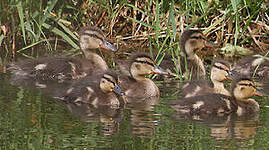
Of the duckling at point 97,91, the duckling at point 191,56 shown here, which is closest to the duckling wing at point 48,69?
the duckling at point 191,56

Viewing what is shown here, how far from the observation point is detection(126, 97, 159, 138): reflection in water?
508cm

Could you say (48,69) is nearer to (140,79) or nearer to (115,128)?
(140,79)

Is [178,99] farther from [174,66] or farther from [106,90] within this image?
[174,66]

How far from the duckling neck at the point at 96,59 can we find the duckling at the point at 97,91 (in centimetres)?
124

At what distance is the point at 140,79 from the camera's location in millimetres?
6969

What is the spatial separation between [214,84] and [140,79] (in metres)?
0.74

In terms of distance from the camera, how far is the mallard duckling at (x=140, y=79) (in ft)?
21.8

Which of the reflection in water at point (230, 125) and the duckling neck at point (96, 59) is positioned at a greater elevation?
the duckling neck at point (96, 59)

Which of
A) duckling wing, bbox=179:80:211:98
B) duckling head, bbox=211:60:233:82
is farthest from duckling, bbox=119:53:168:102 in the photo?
duckling head, bbox=211:60:233:82

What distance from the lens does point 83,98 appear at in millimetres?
6168

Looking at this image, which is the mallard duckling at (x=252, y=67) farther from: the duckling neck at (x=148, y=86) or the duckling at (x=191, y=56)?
the duckling neck at (x=148, y=86)

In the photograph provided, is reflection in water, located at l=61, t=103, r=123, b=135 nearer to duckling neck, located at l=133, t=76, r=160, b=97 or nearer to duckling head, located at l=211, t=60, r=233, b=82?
duckling neck, located at l=133, t=76, r=160, b=97

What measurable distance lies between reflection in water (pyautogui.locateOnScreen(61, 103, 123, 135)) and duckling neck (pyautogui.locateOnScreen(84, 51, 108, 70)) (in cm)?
149

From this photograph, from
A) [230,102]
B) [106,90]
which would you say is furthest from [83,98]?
[230,102]
